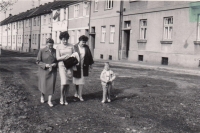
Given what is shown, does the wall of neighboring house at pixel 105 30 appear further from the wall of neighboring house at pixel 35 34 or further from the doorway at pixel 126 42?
the wall of neighboring house at pixel 35 34

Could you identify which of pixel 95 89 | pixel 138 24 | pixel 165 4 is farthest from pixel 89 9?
pixel 95 89

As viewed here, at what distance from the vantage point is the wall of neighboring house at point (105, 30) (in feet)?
90.1

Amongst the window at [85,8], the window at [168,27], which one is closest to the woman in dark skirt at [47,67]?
the window at [168,27]

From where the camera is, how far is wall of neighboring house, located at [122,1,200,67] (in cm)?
1933

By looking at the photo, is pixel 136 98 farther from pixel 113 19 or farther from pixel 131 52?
pixel 113 19

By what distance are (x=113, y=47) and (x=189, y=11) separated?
32.9 feet

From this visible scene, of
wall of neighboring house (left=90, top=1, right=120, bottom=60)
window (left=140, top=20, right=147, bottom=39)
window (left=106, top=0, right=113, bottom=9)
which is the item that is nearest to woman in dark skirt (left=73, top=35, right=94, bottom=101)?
window (left=140, top=20, right=147, bottom=39)

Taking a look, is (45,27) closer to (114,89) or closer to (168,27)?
(168,27)

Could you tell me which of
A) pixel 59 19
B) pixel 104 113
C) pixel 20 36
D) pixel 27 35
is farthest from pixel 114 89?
pixel 20 36

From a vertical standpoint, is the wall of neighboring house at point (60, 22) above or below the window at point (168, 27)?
above

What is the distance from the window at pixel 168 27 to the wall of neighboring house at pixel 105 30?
6.53 meters

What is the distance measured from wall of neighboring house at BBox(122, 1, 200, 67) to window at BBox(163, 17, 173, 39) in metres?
0.08

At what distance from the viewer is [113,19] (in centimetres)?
2797

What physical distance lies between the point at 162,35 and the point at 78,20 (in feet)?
53.8
